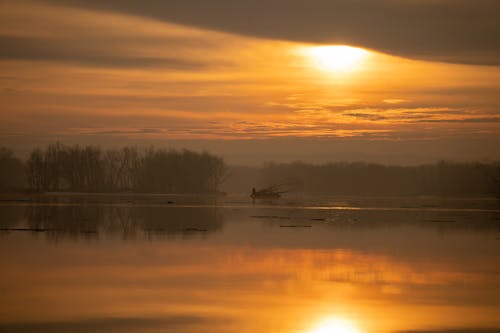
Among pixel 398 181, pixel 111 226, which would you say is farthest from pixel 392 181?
pixel 111 226

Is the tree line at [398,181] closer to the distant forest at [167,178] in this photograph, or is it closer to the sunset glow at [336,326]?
the distant forest at [167,178]

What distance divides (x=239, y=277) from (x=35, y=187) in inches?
3630

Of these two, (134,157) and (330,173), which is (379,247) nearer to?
(134,157)

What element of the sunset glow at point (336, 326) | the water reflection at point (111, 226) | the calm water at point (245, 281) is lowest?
the sunset glow at point (336, 326)

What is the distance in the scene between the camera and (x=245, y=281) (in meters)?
16.8

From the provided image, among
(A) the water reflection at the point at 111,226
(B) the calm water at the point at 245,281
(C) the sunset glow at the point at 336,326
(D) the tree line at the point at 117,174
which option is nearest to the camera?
(C) the sunset glow at the point at 336,326

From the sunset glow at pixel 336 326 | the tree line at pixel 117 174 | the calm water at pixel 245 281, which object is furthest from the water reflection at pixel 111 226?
the tree line at pixel 117 174

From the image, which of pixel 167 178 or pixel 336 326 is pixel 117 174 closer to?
pixel 167 178

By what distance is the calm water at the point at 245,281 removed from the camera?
12516 millimetres

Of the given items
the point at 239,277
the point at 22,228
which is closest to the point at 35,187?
the point at 22,228

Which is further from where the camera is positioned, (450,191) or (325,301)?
(450,191)

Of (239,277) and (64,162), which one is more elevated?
(64,162)

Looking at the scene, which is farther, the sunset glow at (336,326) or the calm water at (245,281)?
the calm water at (245,281)

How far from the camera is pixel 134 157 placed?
415ft
